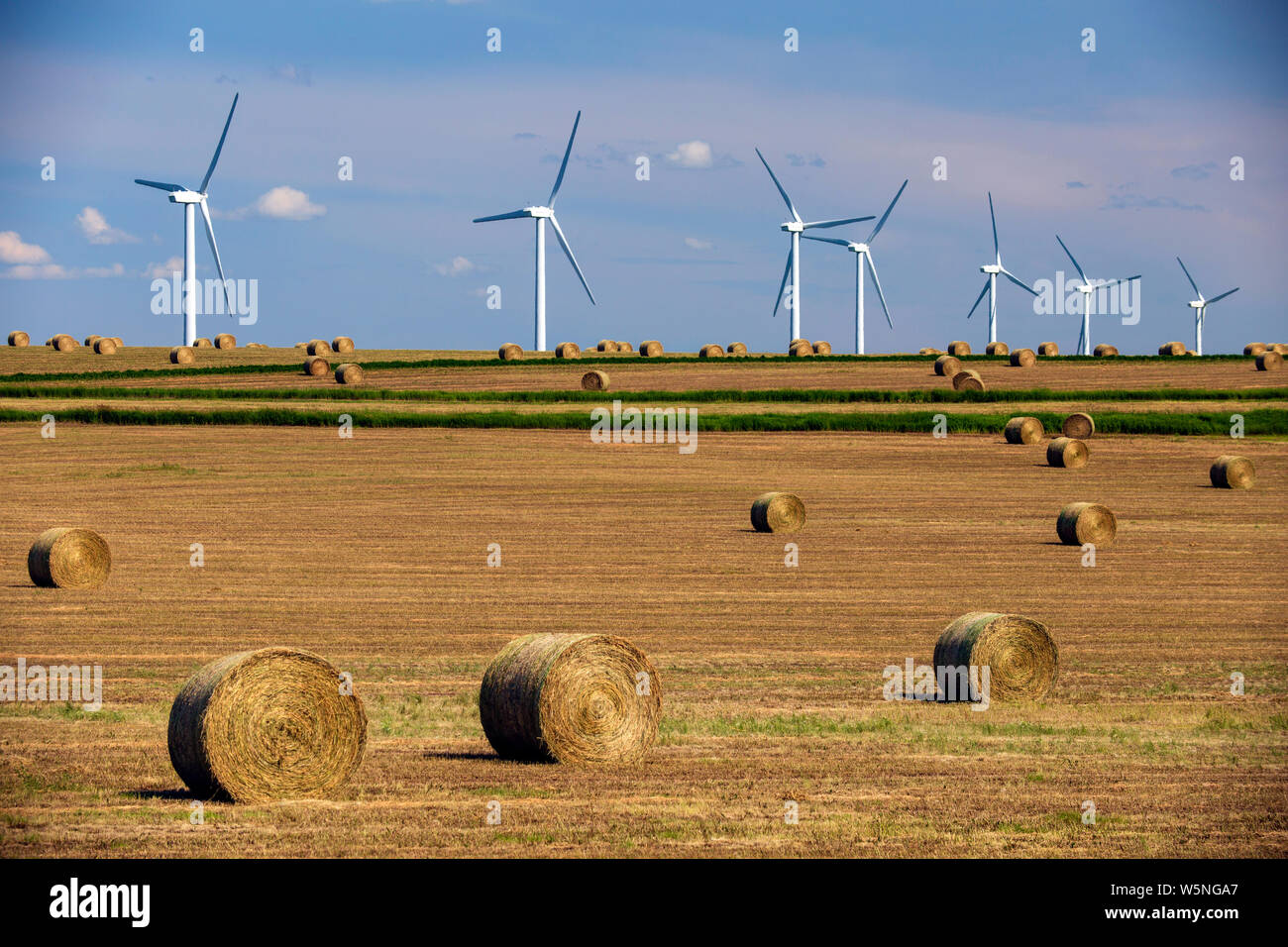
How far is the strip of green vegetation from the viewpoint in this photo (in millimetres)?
72375

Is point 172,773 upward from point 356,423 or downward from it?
downward

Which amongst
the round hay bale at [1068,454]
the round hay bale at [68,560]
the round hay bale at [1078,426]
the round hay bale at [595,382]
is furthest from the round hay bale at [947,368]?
the round hay bale at [68,560]

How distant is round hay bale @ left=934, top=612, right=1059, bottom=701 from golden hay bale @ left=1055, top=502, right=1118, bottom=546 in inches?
814

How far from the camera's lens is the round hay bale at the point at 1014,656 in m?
22.9

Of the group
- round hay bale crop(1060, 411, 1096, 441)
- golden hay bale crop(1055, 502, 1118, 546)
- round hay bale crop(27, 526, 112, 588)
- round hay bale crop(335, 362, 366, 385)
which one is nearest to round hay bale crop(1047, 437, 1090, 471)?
round hay bale crop(1060, 411, 1096, 441)

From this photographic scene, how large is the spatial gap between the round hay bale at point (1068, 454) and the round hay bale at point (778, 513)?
19.1 meters

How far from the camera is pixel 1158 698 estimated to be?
22.6 m

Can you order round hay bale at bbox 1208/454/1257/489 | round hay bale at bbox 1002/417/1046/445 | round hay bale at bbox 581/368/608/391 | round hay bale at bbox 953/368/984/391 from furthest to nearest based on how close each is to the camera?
round hay bale at bbox 581/368/608/391 → round hay bale at bbox 953/368/984/391 → round hay bale at bbox 1002/417/1046/445 → round hay bale at bbox 1208/454/1257/489

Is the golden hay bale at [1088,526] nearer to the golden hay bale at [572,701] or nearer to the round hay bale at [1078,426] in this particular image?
the round hay bale at [1078,426]

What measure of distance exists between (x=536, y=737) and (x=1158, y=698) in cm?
944

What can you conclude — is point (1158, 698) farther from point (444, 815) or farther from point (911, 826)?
point (444, 815)

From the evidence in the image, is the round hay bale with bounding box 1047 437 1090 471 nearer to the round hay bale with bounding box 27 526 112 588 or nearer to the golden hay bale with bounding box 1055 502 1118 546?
the golden hay bale with bounding box 1055 502 1118 546
